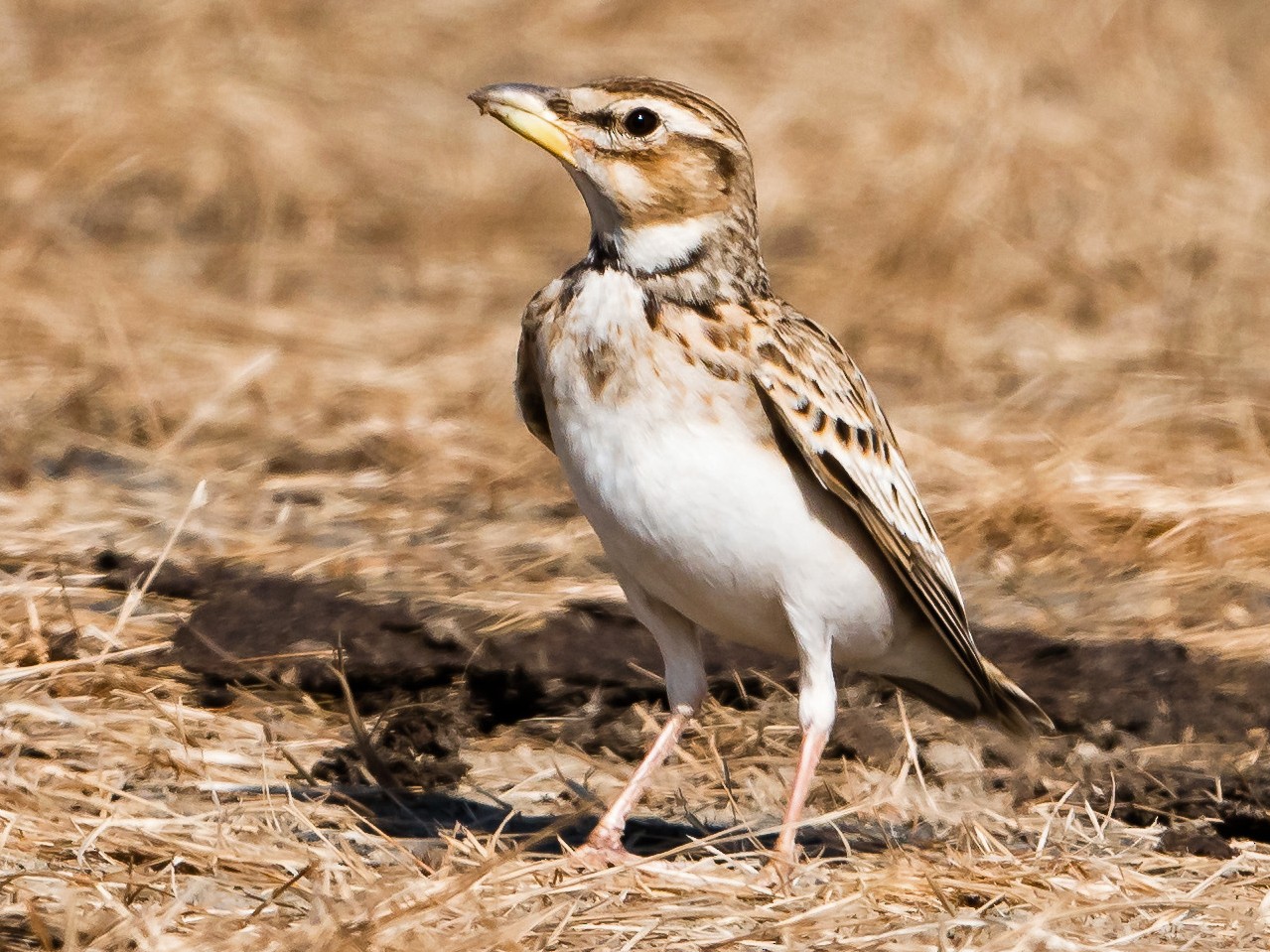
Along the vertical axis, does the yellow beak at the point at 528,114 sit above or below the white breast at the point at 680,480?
above

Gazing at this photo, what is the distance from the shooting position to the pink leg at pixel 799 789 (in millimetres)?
4418

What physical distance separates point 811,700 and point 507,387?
4.14m

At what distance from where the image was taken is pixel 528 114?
457 cm

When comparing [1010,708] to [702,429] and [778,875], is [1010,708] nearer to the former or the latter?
[778,875]

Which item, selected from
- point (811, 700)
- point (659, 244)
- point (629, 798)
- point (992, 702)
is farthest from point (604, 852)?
point (659, 244)

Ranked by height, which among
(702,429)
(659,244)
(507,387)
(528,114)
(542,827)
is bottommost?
(542,827)

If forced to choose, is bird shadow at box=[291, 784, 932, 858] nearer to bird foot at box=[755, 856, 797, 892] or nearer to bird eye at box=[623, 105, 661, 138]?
bird foot at box=[755, 856, 797, 892]

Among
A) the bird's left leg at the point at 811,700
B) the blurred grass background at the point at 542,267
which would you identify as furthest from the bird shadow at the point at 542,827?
the blurred grass background at the point at 542,267

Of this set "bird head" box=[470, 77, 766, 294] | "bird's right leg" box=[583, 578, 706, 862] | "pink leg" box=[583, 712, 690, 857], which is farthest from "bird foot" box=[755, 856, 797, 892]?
"bird head" box=[470, 77, 766, 294]

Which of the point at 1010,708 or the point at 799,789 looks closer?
the point at 799,789

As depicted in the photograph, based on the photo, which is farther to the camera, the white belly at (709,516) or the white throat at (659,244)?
the white throat at (659,244)

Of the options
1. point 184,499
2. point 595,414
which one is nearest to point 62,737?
point 595,414

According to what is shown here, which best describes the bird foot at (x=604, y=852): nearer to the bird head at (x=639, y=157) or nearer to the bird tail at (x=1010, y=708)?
the bird tail at (x=1010, y=708)

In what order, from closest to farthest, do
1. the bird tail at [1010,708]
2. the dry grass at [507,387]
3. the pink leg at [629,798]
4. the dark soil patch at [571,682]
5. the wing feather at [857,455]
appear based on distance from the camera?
the dry grass at [507,387] < the wing feather at [857,455] < the pink leg at [629,798] < the bird tail at [1010,708] < the dark soil patch at [571,682]
